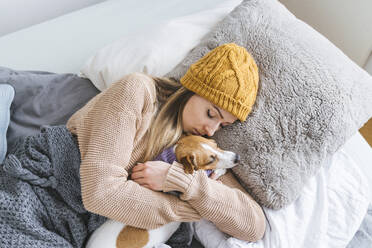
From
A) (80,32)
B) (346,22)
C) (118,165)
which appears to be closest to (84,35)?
(80,32)

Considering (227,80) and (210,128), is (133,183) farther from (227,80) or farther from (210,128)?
(227,80)

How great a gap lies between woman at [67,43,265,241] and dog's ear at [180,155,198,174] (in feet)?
0.08

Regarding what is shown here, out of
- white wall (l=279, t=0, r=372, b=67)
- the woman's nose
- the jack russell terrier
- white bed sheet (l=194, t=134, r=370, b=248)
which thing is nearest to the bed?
white bed sheet (l=194, t=134, r=370, b=248)

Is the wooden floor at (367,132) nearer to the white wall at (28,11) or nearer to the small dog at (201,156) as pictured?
the small dog at (201,156)

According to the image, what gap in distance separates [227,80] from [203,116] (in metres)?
0.12

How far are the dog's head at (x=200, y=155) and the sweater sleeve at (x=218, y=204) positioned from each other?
1.0 inches

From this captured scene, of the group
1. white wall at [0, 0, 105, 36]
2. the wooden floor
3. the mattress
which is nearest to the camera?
the mattress

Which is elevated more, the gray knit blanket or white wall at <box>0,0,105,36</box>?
white wall at <box>0,0,105,36</box>

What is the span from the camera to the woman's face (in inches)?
36.7

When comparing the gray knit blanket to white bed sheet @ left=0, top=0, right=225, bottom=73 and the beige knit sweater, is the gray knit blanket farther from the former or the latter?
white bed sheet @ left=0, top=0, right=225, bottom=73

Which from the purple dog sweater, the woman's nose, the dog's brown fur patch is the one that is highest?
the woman's nose

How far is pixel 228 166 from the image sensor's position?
3.13ft

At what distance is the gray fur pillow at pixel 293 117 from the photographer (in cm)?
A: 96

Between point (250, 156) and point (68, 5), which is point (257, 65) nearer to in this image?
point (250, 156)
